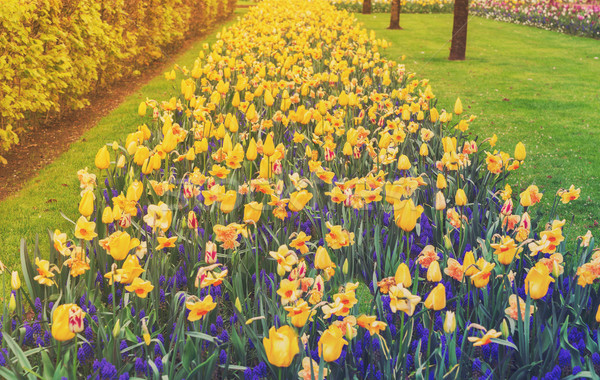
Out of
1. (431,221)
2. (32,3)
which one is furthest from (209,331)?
(32,3)

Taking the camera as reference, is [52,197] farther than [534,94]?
No

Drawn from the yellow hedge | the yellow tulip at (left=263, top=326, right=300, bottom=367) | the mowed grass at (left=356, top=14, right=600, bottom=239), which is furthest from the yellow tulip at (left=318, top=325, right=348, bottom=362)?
the yellow hedge

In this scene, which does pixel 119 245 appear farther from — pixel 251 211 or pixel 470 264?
pixel 470 264

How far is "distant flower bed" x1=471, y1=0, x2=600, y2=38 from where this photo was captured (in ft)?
55.5

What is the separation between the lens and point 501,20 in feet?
73.7

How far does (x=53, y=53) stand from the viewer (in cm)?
608

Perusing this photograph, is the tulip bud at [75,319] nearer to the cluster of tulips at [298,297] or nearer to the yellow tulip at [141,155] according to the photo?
the cluster of tulips at [298,297]

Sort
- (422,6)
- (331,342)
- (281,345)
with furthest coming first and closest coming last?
1. (422,6)
2. (331,342)
3. (281,345)

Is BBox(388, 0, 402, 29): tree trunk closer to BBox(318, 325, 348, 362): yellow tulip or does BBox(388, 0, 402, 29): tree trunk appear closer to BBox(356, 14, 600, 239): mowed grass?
BBox(356, 14, 600, 239): mowed grass

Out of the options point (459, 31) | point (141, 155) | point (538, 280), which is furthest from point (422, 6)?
point (538, 280)

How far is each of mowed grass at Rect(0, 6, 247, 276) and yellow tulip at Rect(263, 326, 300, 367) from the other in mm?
2013

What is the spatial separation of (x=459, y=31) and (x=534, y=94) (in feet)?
12.0

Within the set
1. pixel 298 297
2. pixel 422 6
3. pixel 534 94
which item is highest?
pixel 422 6

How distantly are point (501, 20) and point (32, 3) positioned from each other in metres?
20.9
